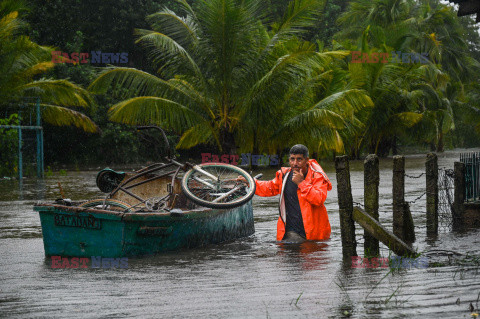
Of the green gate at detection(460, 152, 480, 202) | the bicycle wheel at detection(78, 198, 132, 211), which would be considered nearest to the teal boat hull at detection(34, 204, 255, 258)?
the bicycle wheel at detection(78, 198, 132, 211)

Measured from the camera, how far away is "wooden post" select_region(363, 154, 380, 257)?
24.9 ft

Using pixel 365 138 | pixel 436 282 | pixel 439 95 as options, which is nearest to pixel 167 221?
pixel 436 282

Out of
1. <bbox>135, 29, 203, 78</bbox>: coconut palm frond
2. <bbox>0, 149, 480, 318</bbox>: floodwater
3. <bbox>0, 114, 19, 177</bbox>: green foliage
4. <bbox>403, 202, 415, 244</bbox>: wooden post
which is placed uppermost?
<bbox>135, 29, 203, 78</bbox>: coconut palm frond

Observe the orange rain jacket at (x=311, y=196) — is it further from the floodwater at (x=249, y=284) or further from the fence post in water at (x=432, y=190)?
the fence post in water at (x=432, y=190)

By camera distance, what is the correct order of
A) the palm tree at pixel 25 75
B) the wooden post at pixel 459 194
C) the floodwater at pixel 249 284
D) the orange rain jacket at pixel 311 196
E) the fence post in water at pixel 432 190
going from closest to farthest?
the floodwater at pixel 249 284, the orange rain jacket at pixel 311 196, the fence post in water at pixel 432 190, the wooden post at pixel 459 194, the palm tree at pixel 25 75

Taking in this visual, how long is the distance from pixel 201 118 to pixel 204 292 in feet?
61.4

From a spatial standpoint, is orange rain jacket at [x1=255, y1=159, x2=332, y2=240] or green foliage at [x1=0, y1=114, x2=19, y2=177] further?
green foliage at [x1=0, y1=114, x2=19, y2=177]

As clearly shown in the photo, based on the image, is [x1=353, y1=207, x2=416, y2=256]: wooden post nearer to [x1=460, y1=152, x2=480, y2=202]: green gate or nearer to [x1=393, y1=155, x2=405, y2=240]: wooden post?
[x1=393, y1=155, x2=405, y2=240]: wooden post

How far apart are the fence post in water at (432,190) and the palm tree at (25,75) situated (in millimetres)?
16454

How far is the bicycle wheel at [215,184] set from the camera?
336 inches

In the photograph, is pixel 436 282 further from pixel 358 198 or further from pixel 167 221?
pixel 358 198

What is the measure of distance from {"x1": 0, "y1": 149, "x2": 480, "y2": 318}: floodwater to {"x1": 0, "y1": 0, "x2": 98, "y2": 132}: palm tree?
13811 mm

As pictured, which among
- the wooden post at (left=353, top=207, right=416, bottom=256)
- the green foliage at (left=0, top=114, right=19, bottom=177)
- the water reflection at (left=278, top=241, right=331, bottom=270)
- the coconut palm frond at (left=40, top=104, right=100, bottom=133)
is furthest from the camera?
the coconut palm frond at (left=40, top=104, right=100, bottom=133)

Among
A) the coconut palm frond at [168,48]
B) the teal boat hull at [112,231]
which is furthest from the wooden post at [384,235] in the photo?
the coconut palm frond at [168,48]
